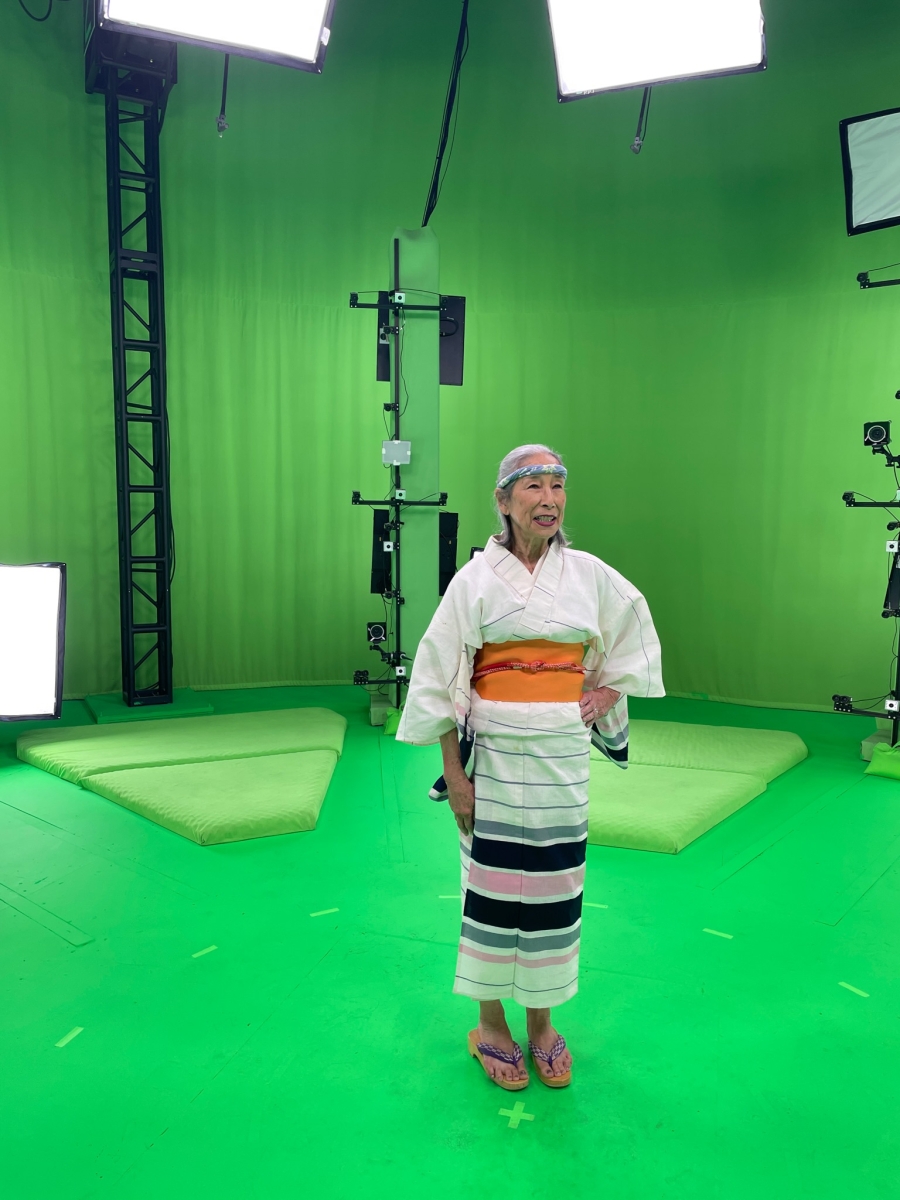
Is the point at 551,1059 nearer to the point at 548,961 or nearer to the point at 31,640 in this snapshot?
the point at 548,961

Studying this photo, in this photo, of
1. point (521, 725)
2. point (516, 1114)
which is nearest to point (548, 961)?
point (516, 1114)

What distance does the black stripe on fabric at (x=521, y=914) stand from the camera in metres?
1.99

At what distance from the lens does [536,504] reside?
6.46ft

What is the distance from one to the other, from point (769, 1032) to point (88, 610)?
5.47 m

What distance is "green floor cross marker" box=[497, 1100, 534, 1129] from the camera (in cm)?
Result: 191

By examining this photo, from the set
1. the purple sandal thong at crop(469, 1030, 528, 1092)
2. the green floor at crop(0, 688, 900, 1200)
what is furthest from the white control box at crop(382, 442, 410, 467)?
the purple sandal thong at crop(469, 1030, 528, 1092)

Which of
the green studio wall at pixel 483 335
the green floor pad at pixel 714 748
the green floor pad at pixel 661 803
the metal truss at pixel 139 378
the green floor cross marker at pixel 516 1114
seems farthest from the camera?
the green studio wall at pixel 483 335

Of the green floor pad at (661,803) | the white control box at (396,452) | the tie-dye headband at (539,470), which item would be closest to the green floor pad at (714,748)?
the green floor pad at (661,803)

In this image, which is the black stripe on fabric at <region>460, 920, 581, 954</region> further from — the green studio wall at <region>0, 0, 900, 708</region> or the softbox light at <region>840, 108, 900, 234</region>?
the green studio wall at <region>0, 0, 900, 708</region>

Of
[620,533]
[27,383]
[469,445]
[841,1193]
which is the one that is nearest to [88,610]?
[27,383]

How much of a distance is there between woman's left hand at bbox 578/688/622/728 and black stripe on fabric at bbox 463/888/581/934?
44 centimetres

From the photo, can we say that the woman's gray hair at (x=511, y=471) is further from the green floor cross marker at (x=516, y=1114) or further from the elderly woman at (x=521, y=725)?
the green floor cross marker at (x=516, y=1114)

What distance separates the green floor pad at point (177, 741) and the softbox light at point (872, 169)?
14.3ft

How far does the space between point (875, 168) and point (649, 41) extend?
1.47 metres
